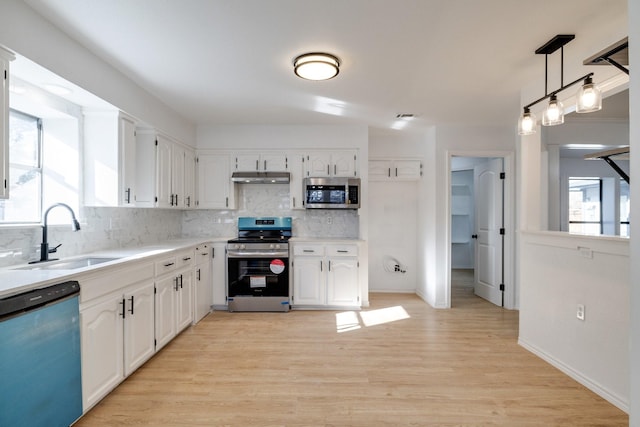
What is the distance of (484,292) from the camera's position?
4648 millimetres

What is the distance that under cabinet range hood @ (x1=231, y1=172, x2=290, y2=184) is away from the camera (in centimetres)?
413

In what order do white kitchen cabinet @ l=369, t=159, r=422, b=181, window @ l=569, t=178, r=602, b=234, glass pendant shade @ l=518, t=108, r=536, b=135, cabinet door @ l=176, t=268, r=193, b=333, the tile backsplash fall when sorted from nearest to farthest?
the tile backsplash < glass pendant shade @ l=518, t=108, r=536, b=135 < cabinet door @ l=176, t=268, r=193, b=333 < white kitchen cabinet @ l=369, t=159, r=422, b=181 < window @ l=569, t=178, r=602, b=234

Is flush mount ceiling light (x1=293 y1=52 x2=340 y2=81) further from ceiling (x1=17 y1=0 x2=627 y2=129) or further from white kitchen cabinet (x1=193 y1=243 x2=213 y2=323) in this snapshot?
white kitchen cabinet (x1=193 y1=243 x2=213 y2=323)

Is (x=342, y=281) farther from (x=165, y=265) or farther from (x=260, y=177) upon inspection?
(x=165, y=265)

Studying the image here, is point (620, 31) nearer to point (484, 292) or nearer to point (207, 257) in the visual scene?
point (484, 292)

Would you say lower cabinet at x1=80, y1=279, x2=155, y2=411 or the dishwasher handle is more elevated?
the dishwasher handle

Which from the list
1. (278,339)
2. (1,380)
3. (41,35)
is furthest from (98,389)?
(41,35)

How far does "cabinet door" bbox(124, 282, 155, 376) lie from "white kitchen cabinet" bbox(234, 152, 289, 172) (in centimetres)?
211

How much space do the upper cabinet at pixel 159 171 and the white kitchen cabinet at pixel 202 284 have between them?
2.13 feet

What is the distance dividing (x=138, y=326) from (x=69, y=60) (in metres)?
2.00

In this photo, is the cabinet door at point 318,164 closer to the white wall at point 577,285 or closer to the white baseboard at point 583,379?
the white wall at point 577,285

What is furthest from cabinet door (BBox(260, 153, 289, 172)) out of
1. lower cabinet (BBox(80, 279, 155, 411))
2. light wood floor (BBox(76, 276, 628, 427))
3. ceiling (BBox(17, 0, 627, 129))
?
lower cabinet (BBox(80, 279, 155, 411))

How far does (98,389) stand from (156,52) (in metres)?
2.41

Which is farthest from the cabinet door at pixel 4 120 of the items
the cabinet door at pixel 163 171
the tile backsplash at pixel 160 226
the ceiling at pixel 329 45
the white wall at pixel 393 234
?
the white wall at pixel 393 234
